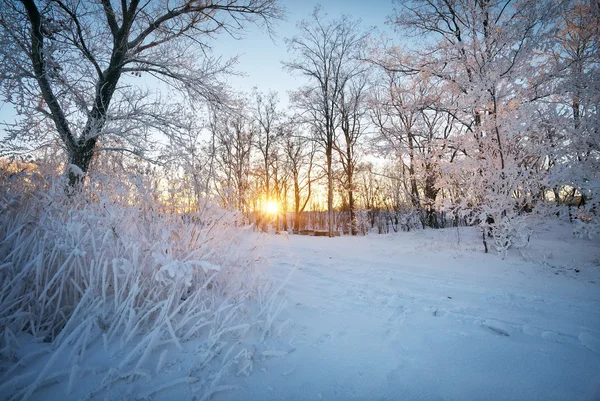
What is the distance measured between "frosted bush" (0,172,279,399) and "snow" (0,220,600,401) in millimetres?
81

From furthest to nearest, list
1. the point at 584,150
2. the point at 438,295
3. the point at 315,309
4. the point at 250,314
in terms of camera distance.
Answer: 1. the point at 584,150
2. the point at 438,295
3. the point at 315,309
4. the point at 250,314

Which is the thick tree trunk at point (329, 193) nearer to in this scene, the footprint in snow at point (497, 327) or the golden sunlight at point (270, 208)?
the golden sunlight at point (270, 208)

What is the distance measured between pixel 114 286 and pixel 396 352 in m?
2.14

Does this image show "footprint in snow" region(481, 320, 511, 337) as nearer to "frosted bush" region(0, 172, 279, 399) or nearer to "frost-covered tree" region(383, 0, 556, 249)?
"frosted bush" region(0, 172, 279, 399)

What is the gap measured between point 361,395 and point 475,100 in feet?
20.2

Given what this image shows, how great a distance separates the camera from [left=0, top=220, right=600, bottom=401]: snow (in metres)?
1.29

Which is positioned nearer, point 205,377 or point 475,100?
point 205,377

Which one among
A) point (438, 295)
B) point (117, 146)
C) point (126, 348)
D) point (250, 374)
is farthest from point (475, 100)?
point (117, 146)

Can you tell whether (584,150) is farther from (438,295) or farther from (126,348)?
(126,348)

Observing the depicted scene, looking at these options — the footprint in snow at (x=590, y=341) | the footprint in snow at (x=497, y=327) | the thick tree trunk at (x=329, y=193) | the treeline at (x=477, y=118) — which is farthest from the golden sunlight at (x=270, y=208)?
the footprint in snow at (x=590, y=341)

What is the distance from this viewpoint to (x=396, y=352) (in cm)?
172

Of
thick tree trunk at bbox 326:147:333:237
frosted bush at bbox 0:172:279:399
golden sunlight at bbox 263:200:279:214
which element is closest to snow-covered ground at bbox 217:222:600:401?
frosted bush at bbox 0:172:279:399

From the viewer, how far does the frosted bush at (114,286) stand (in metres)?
1.34

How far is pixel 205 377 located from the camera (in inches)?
52.5
